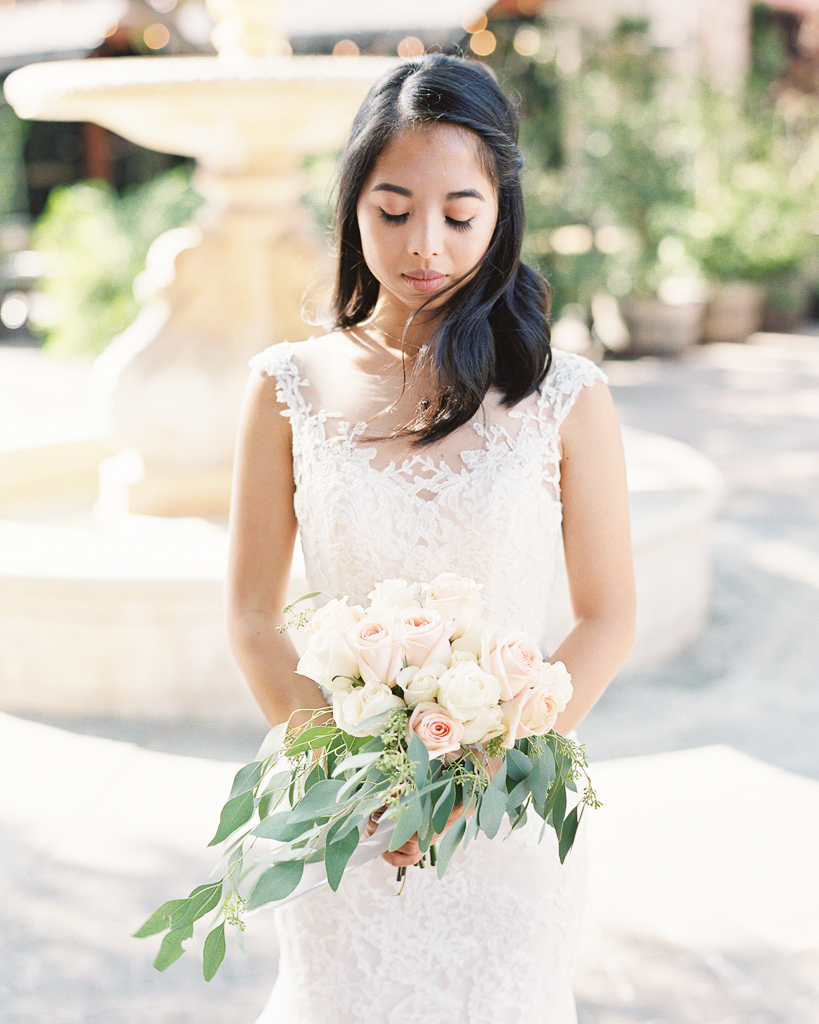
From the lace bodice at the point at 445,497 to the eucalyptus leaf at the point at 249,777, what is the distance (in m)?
0.39

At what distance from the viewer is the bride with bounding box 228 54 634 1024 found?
6.42ft

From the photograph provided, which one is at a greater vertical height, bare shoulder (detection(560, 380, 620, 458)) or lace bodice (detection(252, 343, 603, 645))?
bare shoulder (detection(560, 380, 620, 458))

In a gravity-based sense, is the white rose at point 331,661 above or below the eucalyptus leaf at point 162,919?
above

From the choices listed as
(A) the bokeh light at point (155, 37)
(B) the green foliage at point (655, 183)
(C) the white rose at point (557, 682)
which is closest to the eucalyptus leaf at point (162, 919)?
(C) the white rose at point (557, 682)

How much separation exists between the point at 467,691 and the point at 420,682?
0.07m

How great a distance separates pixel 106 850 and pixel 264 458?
6.53ft

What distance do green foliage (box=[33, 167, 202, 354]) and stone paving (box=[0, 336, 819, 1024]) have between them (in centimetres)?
754

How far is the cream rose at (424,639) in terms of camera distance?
1573 mm

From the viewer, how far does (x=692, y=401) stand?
36.2 ft

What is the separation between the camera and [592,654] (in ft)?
6.41

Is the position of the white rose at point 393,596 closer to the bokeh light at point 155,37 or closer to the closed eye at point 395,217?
the closed eye at point 395,217

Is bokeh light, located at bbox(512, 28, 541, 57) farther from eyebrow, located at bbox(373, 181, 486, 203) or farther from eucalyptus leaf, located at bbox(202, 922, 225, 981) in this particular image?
eucalyptus leaf, located at bbox(202, 922, 225, 981)

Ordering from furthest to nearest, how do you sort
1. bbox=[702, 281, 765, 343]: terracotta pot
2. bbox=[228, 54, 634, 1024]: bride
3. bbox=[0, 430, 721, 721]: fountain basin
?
bbox=[702, 281, 765, 343]: terracotta pot → bbox=[0, 430, 721, 721]: fountain basin → bbox=[228, 54, 634, 1024]: bride

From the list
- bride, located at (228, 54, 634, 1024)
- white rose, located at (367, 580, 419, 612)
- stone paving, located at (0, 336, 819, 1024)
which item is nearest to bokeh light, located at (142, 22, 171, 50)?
stone paving, located at (0, 336, 819, 1024)
